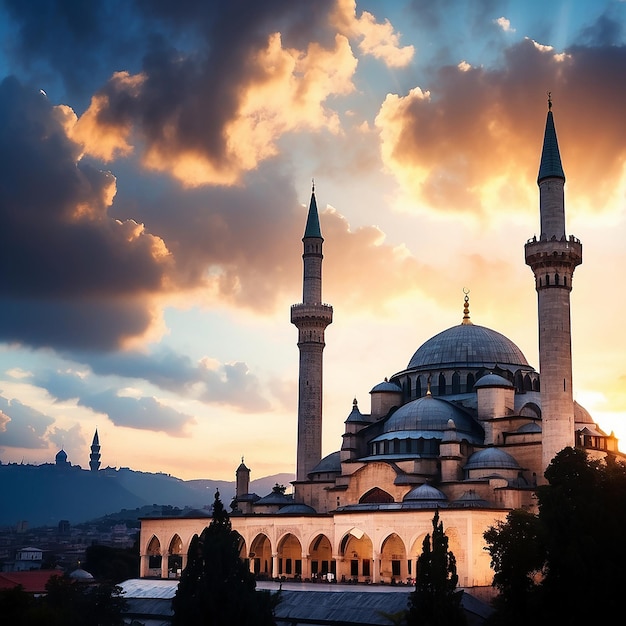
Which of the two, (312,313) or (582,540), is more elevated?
(312,313)

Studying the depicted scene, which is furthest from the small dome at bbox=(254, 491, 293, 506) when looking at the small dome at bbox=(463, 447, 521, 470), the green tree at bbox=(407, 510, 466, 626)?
the green tree at bbox=(407, 510, 466, 626)

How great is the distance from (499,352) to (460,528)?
515 inches

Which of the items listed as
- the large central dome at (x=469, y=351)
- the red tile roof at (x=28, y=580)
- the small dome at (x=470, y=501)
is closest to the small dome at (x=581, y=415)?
the large central dome at (x=469, y=351)

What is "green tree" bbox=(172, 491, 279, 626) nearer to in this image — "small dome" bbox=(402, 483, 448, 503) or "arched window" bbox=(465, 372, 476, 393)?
"small dome" bbox=(402, 483, 448, 503)

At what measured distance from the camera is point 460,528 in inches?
1383

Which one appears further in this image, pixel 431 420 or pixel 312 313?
pixel 312 313

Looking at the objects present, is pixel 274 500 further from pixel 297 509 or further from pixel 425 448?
pixel 425 448

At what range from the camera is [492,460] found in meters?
38.5

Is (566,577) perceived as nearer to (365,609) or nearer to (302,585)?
(365,609)

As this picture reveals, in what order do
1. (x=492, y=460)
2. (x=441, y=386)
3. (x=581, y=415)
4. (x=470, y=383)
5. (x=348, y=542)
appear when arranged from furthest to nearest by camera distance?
1. (x=441, y=386)
2. (x=470, y=383)
3. (x=581, y=415)
4. (x=348, y=542)
5. (x=492, y=460)

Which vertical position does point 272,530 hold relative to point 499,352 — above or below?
below

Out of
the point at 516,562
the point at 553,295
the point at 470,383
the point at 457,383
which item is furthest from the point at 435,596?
the point at 457,383

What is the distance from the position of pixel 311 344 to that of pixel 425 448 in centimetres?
760

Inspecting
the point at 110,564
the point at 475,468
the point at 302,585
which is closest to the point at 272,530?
the point at 302,585
